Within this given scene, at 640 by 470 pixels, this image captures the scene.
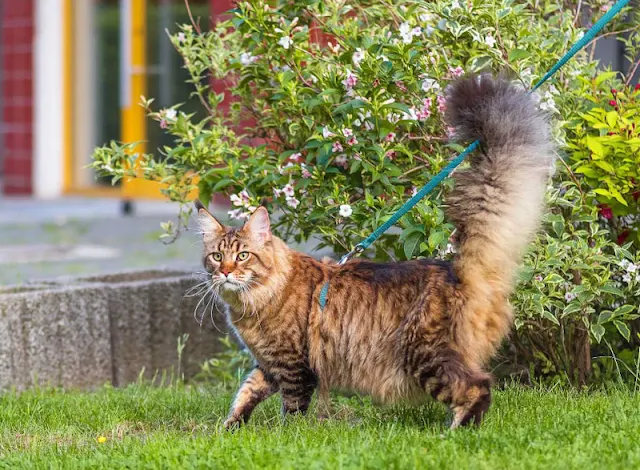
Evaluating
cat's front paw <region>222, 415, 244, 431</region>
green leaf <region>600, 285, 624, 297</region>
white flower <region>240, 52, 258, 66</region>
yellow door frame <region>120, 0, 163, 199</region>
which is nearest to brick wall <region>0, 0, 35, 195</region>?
yellow door frame <region>120, 0, 163, 199</region>

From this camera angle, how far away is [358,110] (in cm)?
521

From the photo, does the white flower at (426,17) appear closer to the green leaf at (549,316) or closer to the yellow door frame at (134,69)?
the green leaf at (549,316)

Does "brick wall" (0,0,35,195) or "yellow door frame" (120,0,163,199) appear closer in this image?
"yellow door frame" (120,0,163,199)

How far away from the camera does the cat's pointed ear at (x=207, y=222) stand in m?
4.87

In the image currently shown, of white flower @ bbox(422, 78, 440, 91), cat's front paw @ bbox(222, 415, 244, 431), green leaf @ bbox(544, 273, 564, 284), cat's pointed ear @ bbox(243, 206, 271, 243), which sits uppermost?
white flower @ bbox(422, 78, 440, 91)

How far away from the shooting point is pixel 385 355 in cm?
448

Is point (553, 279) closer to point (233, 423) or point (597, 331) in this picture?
point (597, 331)

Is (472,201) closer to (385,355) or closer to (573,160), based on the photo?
(385,355)

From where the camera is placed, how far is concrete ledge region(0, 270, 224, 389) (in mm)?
5969

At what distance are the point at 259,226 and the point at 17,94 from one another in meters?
12.2

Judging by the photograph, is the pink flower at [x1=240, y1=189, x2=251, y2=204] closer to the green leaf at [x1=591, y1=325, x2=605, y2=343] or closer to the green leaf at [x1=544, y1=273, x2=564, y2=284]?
the green leaf at [x1=544, y1=273, x2=564, y2=284]

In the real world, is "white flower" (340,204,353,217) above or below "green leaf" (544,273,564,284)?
above

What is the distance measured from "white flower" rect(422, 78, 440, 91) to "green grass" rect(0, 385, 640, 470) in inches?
57.1

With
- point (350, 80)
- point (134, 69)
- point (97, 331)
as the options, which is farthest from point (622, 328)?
point (134, 69)
